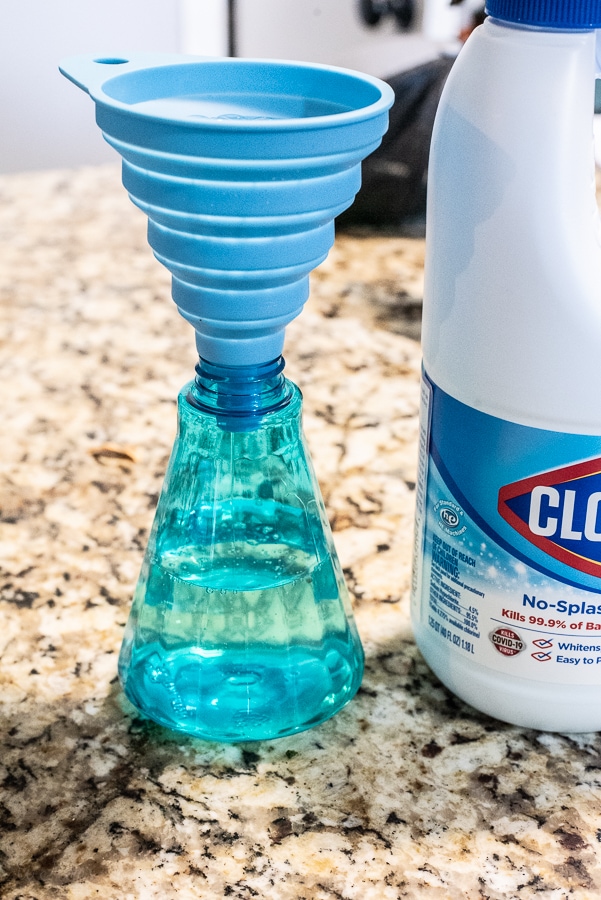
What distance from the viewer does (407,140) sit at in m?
0.88

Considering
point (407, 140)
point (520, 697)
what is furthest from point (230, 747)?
point (407, 140)

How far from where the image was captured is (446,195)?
A: 1.28 ft

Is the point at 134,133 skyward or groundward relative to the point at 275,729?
skyward

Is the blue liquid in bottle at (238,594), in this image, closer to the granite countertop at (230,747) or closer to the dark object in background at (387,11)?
the granite countertop at (230,747)

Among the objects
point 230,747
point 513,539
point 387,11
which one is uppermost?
point 387,11

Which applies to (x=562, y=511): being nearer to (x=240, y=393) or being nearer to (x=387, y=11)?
(x=240, y=393)

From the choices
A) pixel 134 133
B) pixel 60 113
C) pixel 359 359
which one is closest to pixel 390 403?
pixel 359 359

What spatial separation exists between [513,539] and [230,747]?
0.16m

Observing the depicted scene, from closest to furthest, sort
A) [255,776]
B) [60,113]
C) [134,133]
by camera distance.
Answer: [134,133], [255,776], [60,113]

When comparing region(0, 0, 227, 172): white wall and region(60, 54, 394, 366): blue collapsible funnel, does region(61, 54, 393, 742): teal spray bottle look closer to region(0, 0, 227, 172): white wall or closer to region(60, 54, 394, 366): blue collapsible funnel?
region(60, 54, 394, 366): blue collapsible funnel

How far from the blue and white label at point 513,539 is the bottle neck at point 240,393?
0.22 ft

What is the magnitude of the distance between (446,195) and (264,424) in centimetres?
12

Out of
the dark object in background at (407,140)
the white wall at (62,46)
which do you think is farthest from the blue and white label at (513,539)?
the white wall at (62,46)

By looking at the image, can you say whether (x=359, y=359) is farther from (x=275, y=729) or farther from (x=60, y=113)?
(x=60, y=113)
